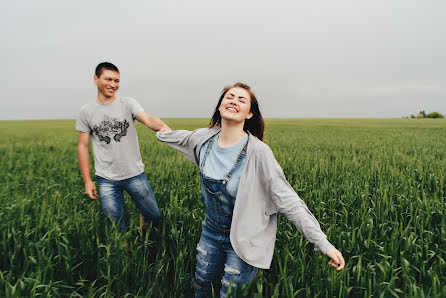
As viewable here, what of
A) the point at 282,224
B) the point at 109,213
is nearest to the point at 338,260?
the point at 282,224

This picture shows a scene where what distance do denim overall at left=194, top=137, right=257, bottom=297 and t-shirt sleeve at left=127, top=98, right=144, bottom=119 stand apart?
125 centimetres

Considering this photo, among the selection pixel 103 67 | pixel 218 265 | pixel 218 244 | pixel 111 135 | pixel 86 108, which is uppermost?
pixel 103 67

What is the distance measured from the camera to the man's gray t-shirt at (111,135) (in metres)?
2.89

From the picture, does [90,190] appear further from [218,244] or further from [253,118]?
[253,118]

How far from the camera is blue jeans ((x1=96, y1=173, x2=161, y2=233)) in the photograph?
2.89 metres

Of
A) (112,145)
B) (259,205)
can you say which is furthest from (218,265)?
(112,145)

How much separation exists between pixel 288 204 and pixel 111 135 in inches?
81.9

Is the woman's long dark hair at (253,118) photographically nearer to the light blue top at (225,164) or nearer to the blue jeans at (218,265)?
the light blue top at (225,164)

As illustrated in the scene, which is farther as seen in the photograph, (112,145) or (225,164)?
(112,145)

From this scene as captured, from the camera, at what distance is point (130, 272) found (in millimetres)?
2609

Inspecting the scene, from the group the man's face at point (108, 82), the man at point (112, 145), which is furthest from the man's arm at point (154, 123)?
the man's face at point (108, 82)

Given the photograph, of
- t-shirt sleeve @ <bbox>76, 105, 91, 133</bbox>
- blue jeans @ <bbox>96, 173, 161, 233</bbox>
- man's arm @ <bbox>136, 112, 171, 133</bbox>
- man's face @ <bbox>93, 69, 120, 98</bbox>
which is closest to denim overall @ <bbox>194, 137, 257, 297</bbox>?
man's arm @ <bbox>136, 112, 171, 133</bbox>

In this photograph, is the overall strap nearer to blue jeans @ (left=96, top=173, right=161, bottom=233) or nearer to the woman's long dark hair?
the woman's long dark hair

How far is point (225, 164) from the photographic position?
6.10 ft
